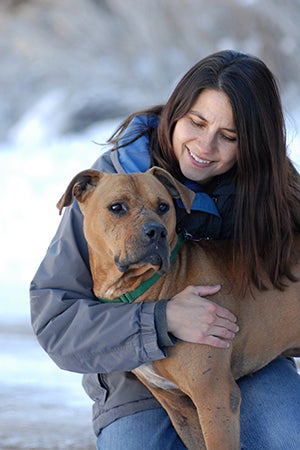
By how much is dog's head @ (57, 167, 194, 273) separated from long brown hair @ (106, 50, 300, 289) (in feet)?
0.83

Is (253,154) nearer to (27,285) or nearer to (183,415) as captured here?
(183,415)

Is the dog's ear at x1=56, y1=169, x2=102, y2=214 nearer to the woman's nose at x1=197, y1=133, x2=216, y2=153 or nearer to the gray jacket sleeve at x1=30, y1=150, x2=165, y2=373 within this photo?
the gray jacket sleeve at x1=30, y1=150, x2=165, y2=373

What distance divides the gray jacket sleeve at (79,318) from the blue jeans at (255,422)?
30 centimetres

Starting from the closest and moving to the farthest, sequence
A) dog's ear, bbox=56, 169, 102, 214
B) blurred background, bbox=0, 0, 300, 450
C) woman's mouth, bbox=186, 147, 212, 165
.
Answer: dog's ear, bbox=56, 169, 102, 214 → woman's mouth, bbox=186, 147, 212, 165 → blurred background, bbox=0, 0, 300, 450

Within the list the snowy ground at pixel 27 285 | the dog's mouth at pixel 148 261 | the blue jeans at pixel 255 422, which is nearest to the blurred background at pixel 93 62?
the snowy ground at pixel 27 285

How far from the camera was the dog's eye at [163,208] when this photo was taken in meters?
3.06

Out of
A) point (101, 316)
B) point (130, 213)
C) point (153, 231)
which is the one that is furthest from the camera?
point (101, 316)

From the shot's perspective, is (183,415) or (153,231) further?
(183,415)

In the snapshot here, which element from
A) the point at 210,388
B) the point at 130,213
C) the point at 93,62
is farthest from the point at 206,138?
the point at 93,62

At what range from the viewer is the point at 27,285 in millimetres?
6859

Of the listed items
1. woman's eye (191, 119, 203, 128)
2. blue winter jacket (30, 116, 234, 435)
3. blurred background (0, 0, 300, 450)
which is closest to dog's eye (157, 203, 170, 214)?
blue winter jacket (30, 116, 234, 435)

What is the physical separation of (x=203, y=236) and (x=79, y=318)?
23.8 inches

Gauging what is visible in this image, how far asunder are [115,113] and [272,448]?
22.9ft

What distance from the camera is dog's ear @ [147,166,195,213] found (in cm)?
313
